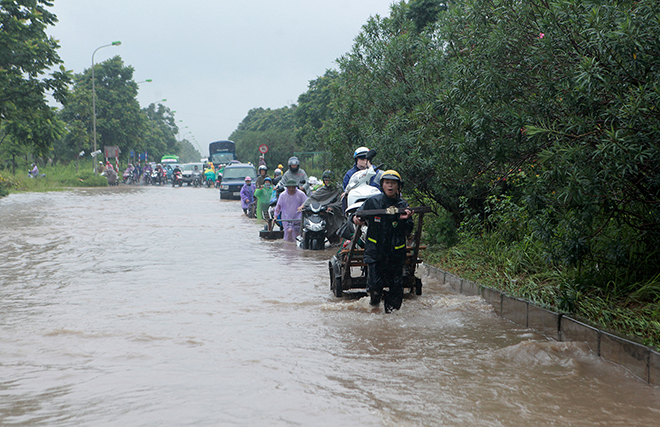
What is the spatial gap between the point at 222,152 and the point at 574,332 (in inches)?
2168

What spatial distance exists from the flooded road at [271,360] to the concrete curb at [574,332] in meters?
0.11

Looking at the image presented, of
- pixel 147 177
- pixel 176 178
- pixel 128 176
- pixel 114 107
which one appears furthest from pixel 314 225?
pixel 114 107

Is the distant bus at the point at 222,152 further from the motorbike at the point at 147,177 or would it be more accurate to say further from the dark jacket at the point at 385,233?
the dark jacket at the point at 385,233

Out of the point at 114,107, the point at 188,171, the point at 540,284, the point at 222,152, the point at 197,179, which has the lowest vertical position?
the point at 540,284

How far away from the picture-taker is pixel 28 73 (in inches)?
1078

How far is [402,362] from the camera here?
5.23 metres

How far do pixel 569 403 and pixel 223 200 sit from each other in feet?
89.7

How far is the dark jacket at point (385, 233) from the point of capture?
6.60m

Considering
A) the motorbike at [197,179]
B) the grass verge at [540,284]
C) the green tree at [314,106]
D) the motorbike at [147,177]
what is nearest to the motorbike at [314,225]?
the grass verge at [540,284]

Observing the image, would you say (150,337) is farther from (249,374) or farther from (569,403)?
(569,403)

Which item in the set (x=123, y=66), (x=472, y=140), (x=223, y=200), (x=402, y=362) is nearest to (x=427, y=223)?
(x=472, y=140)

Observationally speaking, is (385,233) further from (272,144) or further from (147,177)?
(147,177)

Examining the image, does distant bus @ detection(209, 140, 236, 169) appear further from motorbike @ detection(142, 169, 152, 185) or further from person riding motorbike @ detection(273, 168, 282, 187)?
person riding motorbike @ detection(273, 168, 282, 187)

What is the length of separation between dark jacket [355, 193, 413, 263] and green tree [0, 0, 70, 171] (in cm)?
2377
